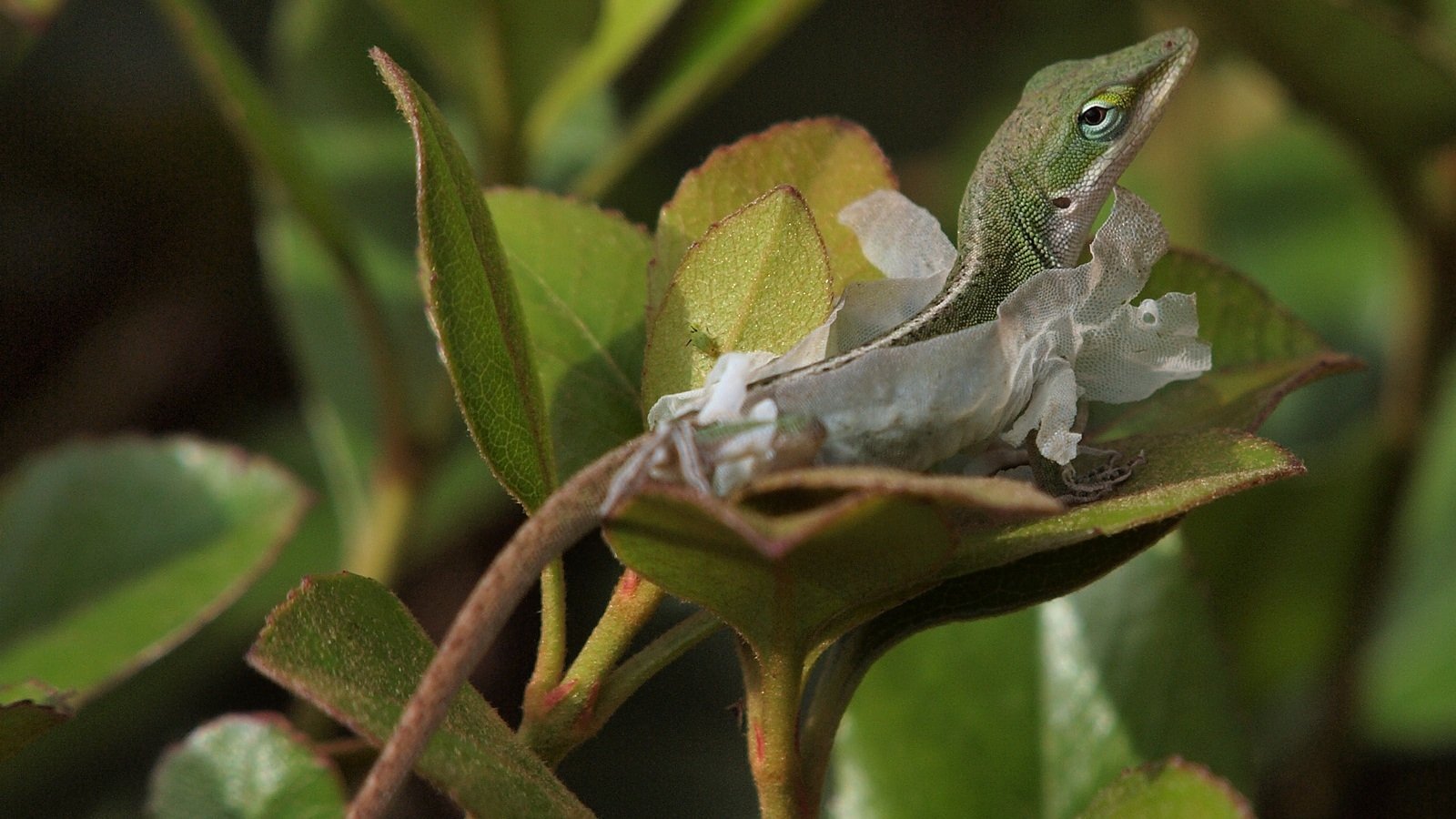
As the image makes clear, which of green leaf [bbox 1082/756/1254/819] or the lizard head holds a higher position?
the lizard head

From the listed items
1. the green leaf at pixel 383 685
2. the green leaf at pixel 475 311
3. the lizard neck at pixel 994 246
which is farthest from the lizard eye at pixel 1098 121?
the green leaf at pixel 383 685

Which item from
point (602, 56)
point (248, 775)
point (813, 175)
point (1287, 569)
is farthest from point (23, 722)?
point (1287, 569)

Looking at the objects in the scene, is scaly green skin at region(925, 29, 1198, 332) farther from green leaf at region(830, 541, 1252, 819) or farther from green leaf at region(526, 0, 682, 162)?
green leaf at region(526, 0, 682, 162)

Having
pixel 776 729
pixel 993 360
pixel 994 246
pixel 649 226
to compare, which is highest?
pixel 649 226

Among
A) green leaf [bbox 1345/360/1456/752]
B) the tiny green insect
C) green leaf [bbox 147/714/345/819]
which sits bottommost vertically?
green leaf [bbox 1345/360/1456/752]

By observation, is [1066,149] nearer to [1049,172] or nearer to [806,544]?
[1049,172]

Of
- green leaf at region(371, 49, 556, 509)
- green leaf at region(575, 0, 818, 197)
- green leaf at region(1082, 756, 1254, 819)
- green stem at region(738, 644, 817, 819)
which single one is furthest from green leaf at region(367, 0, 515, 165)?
green leaf at region(1082, 756, 1254, 819)

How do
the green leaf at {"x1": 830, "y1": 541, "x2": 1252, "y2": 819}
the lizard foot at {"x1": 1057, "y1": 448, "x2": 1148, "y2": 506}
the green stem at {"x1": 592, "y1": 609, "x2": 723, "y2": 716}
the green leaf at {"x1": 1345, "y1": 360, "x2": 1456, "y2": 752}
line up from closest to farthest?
the green stem at {"x1": 592, "y1": 609, "x2": 723, "y2": 716}
the lizard foot at {"x1": 1057, "y1": 448, "x2": 1148, "y2": 506}
the green leaf at {"x1": 830, "y1": 541, "x2": 1252, "y2": 819}
the green leaf at {"x1": 1345, "y1": 360, "x2": 1456, "y2": 752}

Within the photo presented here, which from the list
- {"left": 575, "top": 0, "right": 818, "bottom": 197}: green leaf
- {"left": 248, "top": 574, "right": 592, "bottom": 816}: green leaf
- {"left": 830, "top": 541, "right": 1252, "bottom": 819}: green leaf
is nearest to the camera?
{"left": 248, "top": 574, "right": 592, "bottom": 816}: green leaf
